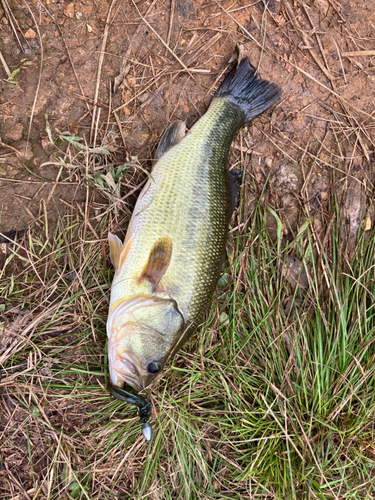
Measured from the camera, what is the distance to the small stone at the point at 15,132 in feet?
9.40

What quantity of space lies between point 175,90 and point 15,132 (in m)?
1.43

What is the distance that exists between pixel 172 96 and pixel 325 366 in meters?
2.77

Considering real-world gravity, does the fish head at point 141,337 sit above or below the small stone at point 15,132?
below

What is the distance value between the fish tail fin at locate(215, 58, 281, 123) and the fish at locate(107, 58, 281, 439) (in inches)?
13.3

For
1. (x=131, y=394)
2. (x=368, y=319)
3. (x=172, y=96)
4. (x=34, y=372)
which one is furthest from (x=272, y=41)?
(x=34, y=372)

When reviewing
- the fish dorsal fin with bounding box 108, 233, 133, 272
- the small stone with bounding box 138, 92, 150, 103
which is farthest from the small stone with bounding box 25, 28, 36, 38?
the fish dorsal fin with bounding box 108, 233, 133, 272

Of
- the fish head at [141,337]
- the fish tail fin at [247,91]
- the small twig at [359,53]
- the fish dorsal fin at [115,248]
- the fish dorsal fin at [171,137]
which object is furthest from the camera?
the small twig at [359,53]

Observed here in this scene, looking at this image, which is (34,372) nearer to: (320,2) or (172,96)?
(172,96)

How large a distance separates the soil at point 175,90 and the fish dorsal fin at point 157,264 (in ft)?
2.85

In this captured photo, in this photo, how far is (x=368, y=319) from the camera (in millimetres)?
3086

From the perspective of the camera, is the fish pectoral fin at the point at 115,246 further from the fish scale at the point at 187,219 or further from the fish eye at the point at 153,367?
the fish eye at the point at 153,367

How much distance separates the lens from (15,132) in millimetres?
2873

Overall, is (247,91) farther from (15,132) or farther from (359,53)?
(15,132)

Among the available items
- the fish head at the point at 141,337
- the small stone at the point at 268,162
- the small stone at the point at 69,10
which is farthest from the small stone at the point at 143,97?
the fish head at the point at 141,337
